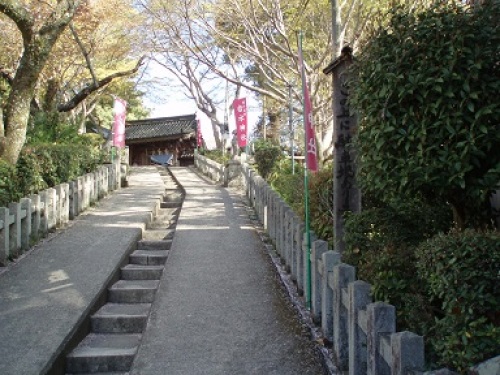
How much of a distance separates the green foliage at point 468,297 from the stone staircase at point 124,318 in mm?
3200

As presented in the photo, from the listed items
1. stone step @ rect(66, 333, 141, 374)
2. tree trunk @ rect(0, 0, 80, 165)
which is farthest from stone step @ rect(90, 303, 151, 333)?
tree trunk @ rect(0, 0, 80, 165)

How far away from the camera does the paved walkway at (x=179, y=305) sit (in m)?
4.91

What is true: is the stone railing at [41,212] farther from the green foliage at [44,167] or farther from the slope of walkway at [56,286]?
A: the green foliage at [44,167]

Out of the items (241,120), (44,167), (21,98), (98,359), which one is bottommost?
(98,359)

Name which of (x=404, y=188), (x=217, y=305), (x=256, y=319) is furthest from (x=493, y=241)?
(x=217, y=305)

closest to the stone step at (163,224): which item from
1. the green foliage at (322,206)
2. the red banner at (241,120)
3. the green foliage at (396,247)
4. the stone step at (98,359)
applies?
the green foliage at (322,206)

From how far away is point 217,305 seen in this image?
6.30m

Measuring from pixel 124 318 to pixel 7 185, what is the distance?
3514 mm

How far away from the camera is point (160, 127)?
39.9 m

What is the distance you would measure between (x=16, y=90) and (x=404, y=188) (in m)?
8.37

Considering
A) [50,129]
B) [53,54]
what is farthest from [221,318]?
[53,54]

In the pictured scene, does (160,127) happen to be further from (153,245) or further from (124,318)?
(124,318)

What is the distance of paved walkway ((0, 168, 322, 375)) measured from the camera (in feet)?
16.1

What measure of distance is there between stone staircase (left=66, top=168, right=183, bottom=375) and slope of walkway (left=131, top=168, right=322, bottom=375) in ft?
0.77
